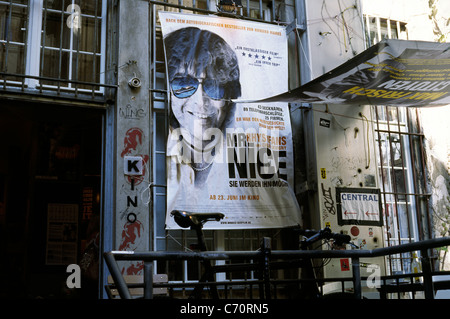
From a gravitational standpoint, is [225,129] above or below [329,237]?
above

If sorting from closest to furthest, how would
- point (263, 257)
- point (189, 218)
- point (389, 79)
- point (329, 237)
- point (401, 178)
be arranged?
→ point (263, 257) → point (189, 218) → point (329, 237) → point (389, 79) → point (401, 178)

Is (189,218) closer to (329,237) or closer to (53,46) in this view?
(329,237)

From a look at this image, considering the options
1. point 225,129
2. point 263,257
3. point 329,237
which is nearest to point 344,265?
point 225,129

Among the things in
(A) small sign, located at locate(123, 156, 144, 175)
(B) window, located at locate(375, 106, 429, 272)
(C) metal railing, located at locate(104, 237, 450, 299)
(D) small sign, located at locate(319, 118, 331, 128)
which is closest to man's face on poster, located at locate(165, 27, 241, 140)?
(A) small sign, located at locate(123, 156, 144, 175)

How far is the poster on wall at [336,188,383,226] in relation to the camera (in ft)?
25.8

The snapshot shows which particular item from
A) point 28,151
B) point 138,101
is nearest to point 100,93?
point 138,101

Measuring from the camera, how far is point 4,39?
705 cm

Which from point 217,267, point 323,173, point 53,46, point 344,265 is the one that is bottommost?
point 344,265

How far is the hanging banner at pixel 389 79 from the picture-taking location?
611 cm

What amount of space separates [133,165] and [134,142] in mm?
333

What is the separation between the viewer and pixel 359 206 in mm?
8008

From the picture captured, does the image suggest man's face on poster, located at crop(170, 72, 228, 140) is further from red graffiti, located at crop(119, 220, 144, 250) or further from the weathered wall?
red graffiti, located at crop(119, 220, 144, 250)

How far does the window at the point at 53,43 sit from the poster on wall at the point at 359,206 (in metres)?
4.04

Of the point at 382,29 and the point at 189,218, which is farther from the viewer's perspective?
the point at 382,29
